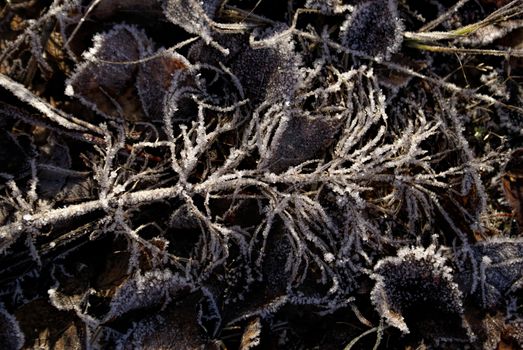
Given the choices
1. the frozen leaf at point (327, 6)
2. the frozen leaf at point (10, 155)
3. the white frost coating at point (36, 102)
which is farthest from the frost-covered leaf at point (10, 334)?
the frozen leaf at point (327, 6)

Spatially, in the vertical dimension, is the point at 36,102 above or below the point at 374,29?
below

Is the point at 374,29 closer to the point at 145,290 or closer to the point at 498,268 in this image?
the point at 498,268

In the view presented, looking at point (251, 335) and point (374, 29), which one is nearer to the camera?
point (251, 335)

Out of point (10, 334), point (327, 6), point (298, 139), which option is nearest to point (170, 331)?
point (10, 334)

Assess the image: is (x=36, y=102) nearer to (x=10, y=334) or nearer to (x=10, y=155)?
(x=10, y=155)

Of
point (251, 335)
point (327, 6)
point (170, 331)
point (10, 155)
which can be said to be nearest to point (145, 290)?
point (170, 331)

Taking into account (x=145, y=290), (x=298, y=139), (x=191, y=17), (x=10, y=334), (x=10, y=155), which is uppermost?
(x=191, y=17)

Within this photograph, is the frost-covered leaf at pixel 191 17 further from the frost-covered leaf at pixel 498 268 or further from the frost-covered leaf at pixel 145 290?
the frost-covered leaf at pixel 498 268
